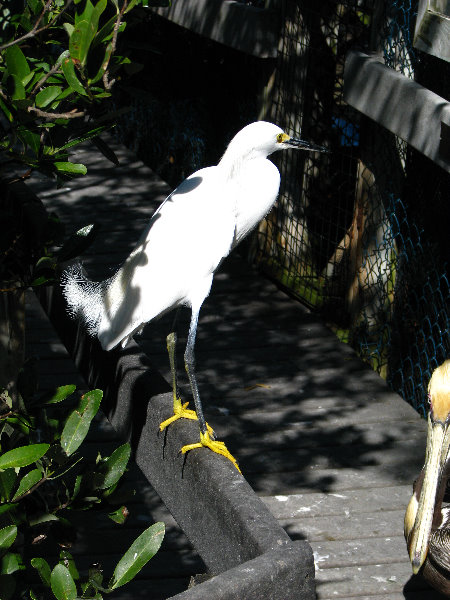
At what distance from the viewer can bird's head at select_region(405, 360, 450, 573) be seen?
295cm

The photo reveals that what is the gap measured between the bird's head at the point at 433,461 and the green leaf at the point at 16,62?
181cm

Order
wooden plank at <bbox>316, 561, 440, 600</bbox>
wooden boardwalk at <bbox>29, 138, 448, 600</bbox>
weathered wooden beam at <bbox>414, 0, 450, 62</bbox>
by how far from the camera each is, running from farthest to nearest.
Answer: weathered wooden beam at <bbox>414, 0, 450, 62</bbox> → wooden boardwalk at <bbox>29, 138, 448, 600</bbox> → wooden plank at <bbox>316, 561, 440, 600</bbox>

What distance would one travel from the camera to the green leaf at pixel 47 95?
1.73 m

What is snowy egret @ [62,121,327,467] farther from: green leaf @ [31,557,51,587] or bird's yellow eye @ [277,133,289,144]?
green leaf @ [31,557,51,587]

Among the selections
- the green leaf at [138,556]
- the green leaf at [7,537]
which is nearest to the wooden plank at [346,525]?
→ the green leaf at [138,556]

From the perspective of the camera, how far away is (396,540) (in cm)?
379

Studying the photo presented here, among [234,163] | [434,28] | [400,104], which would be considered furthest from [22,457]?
[400,104]

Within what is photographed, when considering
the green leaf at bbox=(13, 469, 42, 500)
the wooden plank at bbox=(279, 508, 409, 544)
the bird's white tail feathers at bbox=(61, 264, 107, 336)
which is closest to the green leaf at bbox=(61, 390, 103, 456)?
the green leaf at bbox=(13, 469, 42, 500)

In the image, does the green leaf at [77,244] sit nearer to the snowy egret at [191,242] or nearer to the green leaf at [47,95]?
the green leaf at [47,95]

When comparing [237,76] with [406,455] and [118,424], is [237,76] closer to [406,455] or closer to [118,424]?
[406,455]

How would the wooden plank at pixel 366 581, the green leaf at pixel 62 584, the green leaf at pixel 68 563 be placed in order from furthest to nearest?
the wooden plank at pixel 366 581, the green leaf at pixel 68 563, the green leaf at pixel 62 584

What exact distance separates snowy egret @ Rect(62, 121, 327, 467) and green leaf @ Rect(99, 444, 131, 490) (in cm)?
124

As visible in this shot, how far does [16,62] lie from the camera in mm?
1672

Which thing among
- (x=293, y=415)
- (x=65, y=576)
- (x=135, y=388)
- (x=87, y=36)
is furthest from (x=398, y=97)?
(x=65, y=576)
